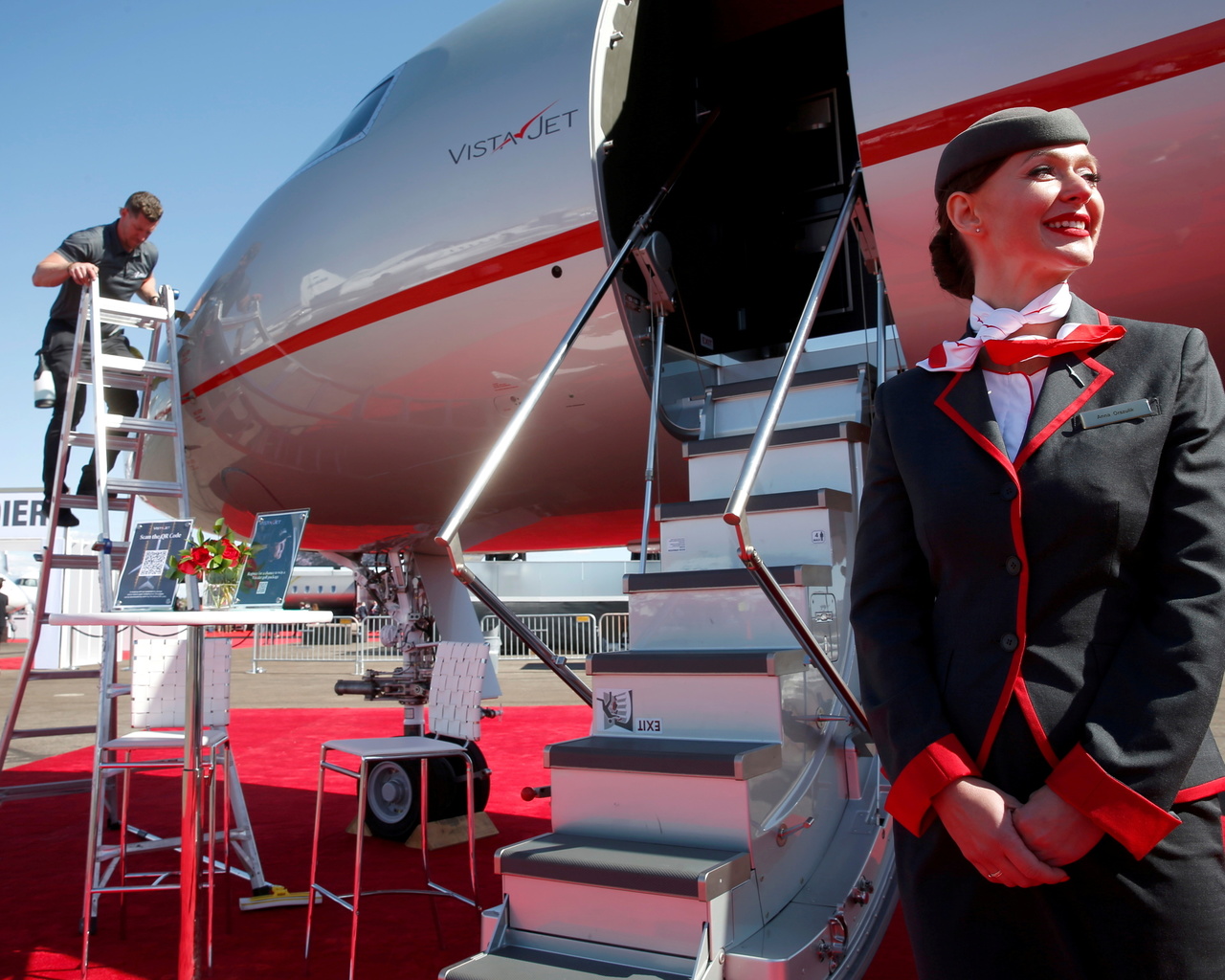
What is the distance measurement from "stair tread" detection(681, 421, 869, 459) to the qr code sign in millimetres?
1674

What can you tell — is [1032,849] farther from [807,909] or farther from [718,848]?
[807,909]

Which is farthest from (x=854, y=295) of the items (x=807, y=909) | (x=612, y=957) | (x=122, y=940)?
(x=122, y=940)

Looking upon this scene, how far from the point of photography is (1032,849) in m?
0.95

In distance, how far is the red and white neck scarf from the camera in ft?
3.58

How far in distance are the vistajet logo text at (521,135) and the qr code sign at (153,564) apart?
5.78 ft

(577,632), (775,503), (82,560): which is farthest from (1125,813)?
(577,632)

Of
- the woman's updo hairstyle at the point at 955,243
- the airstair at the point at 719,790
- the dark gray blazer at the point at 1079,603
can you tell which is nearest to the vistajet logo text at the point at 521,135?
the airstair at the point at 719,790

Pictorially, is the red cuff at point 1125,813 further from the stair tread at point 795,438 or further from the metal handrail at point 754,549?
the stair tread at point 795,438

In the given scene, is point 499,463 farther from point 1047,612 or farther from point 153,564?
point 1047,612

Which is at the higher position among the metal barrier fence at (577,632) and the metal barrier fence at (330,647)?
the metal barrier fence at (577,632)

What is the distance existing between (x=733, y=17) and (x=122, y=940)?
4.29 metres

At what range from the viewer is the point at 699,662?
2422 mm

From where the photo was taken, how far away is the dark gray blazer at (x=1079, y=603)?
0.95 m

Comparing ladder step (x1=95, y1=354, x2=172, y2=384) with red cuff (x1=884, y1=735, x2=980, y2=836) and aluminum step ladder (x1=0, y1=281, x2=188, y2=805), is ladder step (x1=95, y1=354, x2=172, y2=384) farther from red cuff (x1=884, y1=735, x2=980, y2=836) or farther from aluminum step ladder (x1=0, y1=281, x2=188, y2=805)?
red cuff (x1=884, y1=735, x2=980, y2=836)
